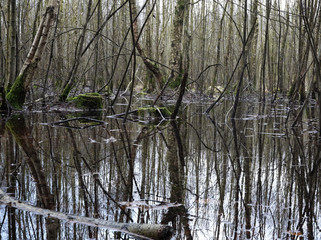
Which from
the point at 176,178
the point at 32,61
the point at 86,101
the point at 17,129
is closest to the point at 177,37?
the point at 86,101

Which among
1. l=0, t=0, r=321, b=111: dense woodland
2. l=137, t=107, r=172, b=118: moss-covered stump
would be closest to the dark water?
l=0, t=0, r=321, b=111: dense woodland

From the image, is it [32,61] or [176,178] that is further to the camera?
[32,61]

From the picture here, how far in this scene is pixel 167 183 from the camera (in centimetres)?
237

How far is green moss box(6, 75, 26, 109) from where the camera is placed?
638 centimetres

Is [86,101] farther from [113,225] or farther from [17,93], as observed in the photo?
[113,225]

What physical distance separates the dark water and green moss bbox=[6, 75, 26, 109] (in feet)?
7.61

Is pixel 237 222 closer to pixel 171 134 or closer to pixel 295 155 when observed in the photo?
pixel 295 155

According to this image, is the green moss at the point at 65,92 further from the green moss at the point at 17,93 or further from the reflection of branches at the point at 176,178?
the reflection of branches at the point at 176,178

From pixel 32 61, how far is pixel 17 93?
26.9 inches

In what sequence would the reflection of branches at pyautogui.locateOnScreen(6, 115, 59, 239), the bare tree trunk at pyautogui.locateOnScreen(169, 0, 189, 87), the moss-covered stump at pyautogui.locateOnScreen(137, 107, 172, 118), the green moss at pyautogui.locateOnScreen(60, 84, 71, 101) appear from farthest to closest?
the bare tree trunk at pyautogui.locateOnScreen(169, 0, 189, 87) → the green moss at pyautogui.locateOnScreen(60, 84, 71, 101) → the moss-covered stump at pyautogui.locateOnScreen(137, 107, 172, 118) → the reflection of branches at pyautogui.locateOnScreen(6, 115, 59, 239)

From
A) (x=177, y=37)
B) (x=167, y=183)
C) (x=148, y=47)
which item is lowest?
(x=167, y=183)

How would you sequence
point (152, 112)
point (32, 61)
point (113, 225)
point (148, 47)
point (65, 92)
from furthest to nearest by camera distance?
point (148, 47)
point (65, 92)
point (152, 112)
point (32, 61)
point (113, 225)

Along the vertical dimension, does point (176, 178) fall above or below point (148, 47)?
below

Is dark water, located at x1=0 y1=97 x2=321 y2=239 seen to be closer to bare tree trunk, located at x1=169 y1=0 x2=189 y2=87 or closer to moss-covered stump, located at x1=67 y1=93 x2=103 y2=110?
moss-covered stump, located at x1=67 y1=93 x2=103 y2=110
